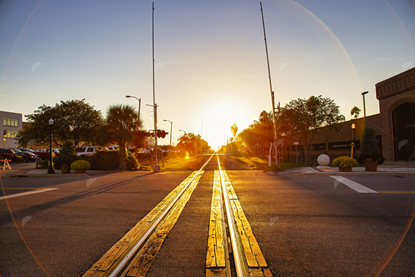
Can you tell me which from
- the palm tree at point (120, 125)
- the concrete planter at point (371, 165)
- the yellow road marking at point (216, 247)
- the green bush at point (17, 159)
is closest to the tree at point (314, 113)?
the concrete planter at point (371, 165)

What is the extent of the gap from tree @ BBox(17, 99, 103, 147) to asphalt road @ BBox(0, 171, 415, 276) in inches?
1276

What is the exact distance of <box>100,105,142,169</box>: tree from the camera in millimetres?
25053

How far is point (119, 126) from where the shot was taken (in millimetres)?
25609

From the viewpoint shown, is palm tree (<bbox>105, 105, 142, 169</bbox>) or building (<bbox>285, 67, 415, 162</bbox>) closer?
building (<bbox>285, 67, 415, 162</bbox>)

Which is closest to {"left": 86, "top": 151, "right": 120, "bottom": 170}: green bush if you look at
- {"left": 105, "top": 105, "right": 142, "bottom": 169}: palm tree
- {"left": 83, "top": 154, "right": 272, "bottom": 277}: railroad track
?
{"left": 105, "top": 105, "right": 142, "bottom": 169}: palm tree

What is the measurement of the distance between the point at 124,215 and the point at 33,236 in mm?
1916

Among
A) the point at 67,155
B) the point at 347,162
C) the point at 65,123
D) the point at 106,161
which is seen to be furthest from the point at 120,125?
the point at 347,162

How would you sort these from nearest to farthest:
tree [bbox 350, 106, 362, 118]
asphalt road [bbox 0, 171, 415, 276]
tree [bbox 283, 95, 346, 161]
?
1. asphalt road [bbox 0, 171, 415, 276]
2. tree [bbox 283, 95, 346, 161]
3. tree [bbox 350, 106, 362, 118]

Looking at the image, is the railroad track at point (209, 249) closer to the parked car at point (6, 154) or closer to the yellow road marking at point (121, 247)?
the yellow road marking at point (121, 247)

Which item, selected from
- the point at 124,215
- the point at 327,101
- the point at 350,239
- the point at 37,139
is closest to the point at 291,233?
the point at 350,239

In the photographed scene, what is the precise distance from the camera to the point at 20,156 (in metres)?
35.3

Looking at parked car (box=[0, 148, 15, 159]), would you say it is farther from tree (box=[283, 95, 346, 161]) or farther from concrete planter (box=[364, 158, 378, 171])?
concrete planter (box=[364, 158, 378, 171])

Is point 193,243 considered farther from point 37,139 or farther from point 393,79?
point 37,139

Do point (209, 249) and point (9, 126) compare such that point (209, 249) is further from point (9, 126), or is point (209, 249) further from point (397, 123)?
point (9, 126)
